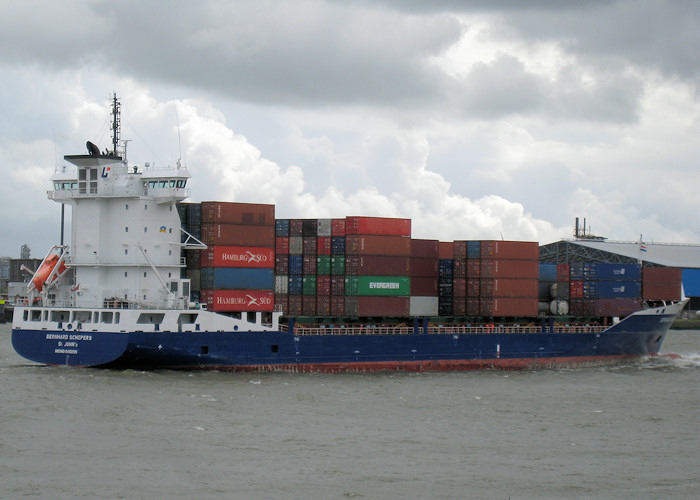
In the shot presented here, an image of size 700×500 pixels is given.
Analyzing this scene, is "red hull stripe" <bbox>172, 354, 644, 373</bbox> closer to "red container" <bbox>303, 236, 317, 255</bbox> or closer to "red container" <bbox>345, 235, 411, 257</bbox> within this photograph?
"red container" <bbox>345, 235, 411, 257</bbox>

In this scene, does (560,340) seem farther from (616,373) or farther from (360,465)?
(360,465)

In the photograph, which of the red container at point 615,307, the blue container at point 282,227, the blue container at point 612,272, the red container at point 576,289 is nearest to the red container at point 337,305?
the blue container at point 282,227

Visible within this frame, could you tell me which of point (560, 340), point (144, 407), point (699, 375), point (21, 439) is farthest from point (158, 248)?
point (699, 375)

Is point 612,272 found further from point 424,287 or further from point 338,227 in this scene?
point 338,227

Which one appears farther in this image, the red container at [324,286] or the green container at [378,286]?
the red container at [324,286]

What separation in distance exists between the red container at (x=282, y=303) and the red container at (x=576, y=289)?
1639 cm

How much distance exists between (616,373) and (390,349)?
11.8 meters

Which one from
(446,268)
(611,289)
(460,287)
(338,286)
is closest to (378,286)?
(338,286)

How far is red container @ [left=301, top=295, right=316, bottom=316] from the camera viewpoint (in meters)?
39.1

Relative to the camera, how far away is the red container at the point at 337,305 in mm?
38969

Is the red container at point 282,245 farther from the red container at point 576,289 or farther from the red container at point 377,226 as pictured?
the red container at point 576,289

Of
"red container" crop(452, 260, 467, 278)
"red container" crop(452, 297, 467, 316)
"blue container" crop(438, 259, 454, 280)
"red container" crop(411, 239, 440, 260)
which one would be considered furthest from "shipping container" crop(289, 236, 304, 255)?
"red container" crop(452, 297, 467, 316)

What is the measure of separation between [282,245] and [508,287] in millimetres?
11392

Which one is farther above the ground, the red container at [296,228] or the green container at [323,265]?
the red container at [296,228]
